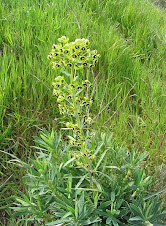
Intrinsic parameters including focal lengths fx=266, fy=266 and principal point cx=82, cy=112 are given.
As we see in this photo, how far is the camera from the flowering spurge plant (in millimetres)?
1053

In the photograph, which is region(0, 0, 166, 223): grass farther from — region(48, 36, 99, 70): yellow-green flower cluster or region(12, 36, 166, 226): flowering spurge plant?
region(48, 36, 99, 70): yellow-green flower cluster

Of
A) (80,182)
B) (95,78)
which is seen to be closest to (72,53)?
(80,182)

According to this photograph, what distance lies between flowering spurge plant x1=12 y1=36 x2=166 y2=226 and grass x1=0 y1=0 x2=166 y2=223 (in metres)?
0.32

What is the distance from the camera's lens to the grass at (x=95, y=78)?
1.73 meters

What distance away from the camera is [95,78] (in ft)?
5.52

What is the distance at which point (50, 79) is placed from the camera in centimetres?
201

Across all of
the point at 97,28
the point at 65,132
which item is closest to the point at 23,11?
the point at 97,28

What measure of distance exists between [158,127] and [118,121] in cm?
29

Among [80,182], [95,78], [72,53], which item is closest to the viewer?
[72,53]

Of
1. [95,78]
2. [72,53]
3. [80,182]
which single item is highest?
[72,53]

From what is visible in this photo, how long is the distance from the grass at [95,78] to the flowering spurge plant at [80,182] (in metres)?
0.32

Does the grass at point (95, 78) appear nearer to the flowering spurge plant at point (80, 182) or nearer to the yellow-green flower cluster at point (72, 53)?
the flowering spurge plant at point (80, 182)

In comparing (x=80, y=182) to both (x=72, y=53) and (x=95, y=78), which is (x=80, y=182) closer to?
(x=72, y=53)

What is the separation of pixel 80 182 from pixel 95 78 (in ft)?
2.42
